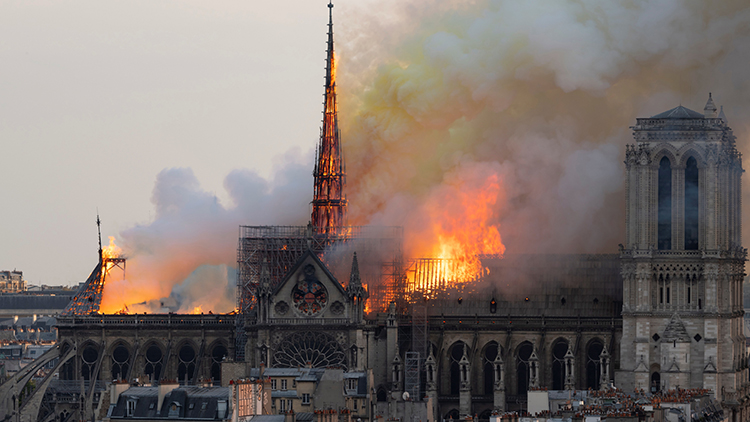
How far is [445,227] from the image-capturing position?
530ft

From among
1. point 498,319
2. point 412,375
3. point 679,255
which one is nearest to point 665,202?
point 679,255

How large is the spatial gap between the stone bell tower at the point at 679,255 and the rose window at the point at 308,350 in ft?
66.5

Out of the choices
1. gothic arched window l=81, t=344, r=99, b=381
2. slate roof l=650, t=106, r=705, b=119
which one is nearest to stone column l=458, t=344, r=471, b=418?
slate roof l=650, t=106, r=705, b=119

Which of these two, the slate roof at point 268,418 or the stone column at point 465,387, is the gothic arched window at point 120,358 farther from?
the slate roof at point 268,418

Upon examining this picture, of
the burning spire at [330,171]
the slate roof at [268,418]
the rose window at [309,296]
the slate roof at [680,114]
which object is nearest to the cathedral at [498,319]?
the rose window at [309,296]

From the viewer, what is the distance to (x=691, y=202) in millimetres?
142750

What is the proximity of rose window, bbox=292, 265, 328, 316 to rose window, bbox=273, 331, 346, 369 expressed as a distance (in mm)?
1682

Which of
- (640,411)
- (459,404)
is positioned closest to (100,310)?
(459,404)

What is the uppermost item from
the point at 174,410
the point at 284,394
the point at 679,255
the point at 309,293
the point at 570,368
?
the point at 679,255

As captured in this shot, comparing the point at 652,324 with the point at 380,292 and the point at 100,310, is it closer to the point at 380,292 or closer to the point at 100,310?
the point at 380,292

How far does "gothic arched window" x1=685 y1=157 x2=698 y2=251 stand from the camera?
468 feet

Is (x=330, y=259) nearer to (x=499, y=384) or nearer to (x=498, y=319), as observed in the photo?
(x=498, y=319)

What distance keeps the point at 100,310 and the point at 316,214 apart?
19.1m

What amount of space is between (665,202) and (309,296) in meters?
25.9
